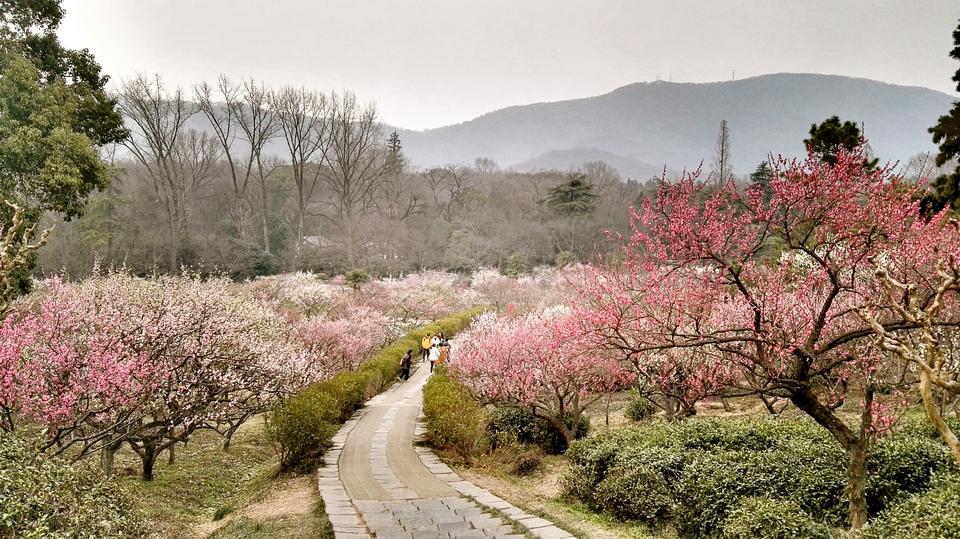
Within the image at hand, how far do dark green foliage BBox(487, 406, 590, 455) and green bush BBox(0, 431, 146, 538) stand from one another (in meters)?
7.41

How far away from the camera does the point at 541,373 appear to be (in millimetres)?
10680

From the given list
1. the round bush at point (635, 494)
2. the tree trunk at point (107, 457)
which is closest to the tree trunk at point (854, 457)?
the round bush at point (635, 494)

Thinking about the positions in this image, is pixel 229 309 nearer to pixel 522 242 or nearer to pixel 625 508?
pixel 625 508

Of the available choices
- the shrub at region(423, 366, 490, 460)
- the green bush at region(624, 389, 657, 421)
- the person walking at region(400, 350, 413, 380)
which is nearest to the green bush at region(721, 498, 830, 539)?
the shrub at region(423, 366, 490, 460)

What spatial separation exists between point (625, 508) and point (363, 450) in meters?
4.79

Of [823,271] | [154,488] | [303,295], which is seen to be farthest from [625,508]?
[303,295]

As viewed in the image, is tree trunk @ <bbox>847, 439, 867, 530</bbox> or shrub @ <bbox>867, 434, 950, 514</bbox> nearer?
tree trunk @ <bbox>847, 439, 867, 530</bbox>

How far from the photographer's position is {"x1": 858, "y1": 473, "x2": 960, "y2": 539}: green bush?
418 centimetres

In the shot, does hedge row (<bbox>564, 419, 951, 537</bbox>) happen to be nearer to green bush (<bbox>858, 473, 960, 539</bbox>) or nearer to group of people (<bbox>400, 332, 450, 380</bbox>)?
green bush (<bbox>858, 473, 960, 539</bbox>)

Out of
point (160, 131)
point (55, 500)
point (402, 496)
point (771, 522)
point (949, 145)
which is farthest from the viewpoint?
point (160, 131)

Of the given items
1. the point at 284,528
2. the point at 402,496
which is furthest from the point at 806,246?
the point at 284,528

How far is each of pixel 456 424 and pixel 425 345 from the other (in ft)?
40.1

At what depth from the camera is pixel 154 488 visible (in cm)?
913

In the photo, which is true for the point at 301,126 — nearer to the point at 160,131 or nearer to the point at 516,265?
the point at 160,131
